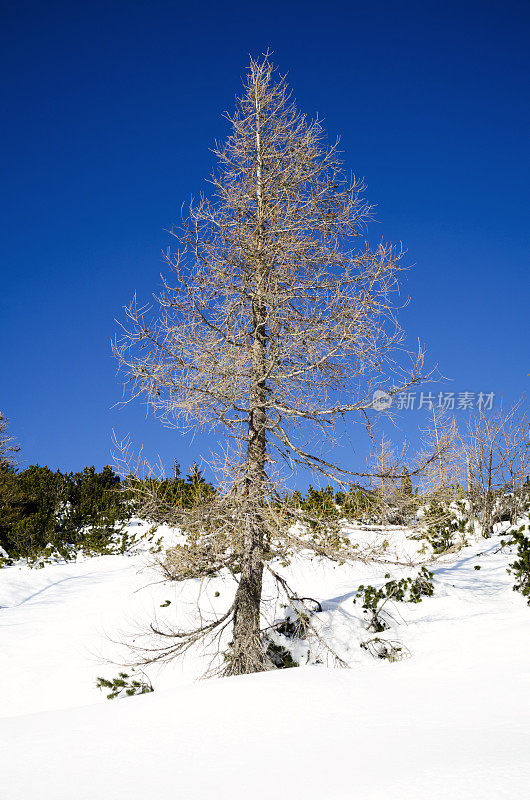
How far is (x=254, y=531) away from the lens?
6609 millimetres

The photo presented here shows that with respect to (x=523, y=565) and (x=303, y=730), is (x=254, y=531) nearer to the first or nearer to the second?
(x=303, y=730)

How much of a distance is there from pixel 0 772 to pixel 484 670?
3939mm

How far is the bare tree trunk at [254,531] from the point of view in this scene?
644 cm

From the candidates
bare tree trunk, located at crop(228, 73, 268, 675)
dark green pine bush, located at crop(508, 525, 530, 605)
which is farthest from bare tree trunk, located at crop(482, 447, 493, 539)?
bare tree trunk, located at crop(228, 73, 268, 675)

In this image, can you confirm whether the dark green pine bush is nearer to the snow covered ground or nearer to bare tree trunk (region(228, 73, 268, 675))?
the snow covered ground

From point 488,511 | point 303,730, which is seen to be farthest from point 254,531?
point 488,511

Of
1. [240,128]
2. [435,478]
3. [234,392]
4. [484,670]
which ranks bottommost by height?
[484,670]

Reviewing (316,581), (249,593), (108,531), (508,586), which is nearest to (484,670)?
(249,593)

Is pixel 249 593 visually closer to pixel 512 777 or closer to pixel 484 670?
pixel 484 670

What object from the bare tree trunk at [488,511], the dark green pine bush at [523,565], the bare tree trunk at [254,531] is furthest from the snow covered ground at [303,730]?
the bare tree trunk at [488,511]

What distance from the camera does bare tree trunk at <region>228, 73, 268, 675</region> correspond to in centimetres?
644

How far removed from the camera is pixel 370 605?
28.5ft

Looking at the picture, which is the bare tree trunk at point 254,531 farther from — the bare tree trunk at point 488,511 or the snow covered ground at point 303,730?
the bare tree trunk at point 488,511

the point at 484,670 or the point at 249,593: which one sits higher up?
the point at 249,593
